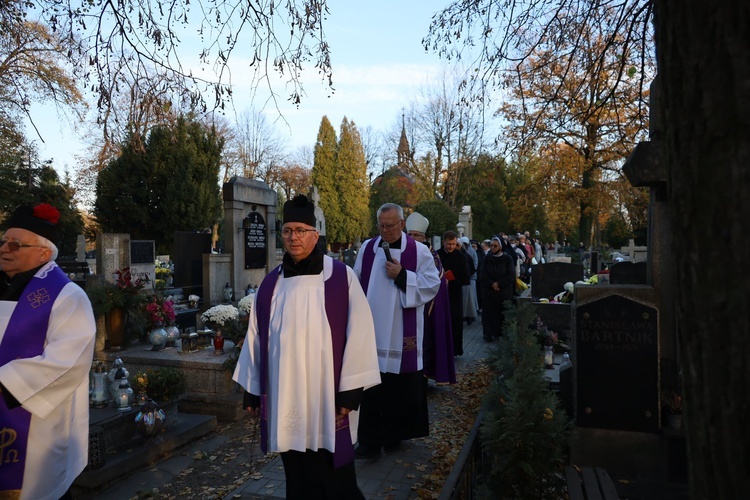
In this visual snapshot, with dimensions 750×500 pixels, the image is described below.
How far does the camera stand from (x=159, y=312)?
721 cm

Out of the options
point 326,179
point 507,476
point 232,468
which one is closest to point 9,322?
point 232,468

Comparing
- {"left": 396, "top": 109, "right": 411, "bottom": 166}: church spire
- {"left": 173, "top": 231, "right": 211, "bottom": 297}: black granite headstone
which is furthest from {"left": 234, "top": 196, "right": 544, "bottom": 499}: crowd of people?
{"left": 396, "top": 109, "right": 411, "bottom": 166}: church spire

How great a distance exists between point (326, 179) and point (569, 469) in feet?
156

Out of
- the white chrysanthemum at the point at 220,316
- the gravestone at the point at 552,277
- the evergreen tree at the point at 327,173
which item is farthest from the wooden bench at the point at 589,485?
the evergreen tree at the point at 327,173

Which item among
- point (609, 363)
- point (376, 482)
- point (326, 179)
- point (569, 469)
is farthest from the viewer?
point (326, 179)

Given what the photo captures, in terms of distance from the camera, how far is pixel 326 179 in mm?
50000

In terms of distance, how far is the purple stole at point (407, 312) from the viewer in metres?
4.97

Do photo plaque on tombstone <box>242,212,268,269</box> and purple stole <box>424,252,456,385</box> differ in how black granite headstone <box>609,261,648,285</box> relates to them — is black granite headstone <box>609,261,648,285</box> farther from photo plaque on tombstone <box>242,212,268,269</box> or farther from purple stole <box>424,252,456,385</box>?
photo plaque on tombstone <box>242,212,268,269</box>

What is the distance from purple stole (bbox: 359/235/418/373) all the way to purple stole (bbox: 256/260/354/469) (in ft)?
5.87

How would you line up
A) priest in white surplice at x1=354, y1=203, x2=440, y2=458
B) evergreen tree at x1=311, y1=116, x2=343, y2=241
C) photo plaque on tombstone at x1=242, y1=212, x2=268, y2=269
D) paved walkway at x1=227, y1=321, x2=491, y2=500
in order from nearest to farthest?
paved walkway at x1=227, y1=321, x2=491, y2=500 → priest in white surplice at x1=354, y1=203, x2=440, y2=458 → photo plaque on tombstone at x1=242, y1=212, x2=268, y2=269 → evergreen tree at x1=311, y1=116, x2=343, y2=241

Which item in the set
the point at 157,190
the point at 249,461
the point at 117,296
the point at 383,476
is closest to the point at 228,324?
the point at 117,296

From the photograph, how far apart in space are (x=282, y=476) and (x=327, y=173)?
154 ft

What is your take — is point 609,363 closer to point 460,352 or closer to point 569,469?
point 569,469

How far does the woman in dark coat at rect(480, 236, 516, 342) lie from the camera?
9992mm
